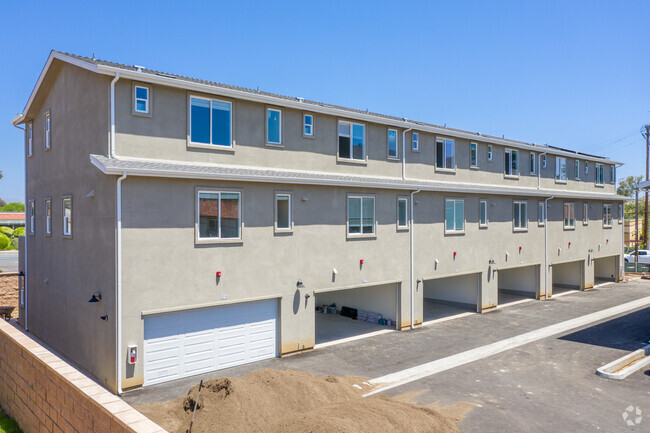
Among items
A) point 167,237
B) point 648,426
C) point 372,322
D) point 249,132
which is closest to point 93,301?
point 167,237

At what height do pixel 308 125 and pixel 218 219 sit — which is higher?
pixel 308 125

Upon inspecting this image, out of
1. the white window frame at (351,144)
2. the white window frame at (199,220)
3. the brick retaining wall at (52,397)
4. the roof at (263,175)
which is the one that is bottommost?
the brick retaining wall at (52,397)

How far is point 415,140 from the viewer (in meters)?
20.0

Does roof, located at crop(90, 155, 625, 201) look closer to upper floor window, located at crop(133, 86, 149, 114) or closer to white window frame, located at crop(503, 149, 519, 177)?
upper floor window, located at crop(133, 86, 149, 114)

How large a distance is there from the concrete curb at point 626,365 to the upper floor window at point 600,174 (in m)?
19.8

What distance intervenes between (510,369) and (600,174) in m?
24.6

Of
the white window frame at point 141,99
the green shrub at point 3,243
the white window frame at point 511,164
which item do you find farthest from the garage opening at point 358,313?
the green shrub at point 3,243

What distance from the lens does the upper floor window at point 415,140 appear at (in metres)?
19.9

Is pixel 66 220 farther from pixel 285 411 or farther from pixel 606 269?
pixel 606 269

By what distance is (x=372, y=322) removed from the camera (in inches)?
786

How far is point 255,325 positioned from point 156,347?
3.17m

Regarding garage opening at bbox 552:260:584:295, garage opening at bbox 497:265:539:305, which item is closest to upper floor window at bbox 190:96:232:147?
garage opening at bbox 497:265:539:305

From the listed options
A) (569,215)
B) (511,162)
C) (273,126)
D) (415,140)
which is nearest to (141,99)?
(273,126)

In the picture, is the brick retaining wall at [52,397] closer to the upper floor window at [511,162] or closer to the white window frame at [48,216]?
the white window frame at [48,216]
